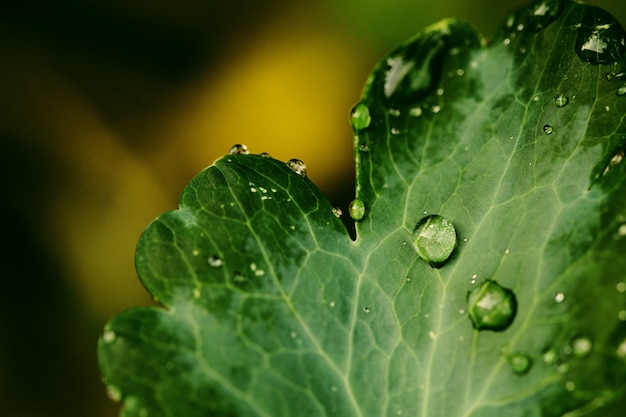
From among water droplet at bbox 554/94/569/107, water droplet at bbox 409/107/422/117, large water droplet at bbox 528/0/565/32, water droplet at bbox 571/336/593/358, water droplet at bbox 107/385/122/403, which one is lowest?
water droplet at bbox 571/336/593/358

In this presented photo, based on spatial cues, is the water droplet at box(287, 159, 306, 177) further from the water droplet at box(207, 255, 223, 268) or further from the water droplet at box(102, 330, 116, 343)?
the water droplet at box(102, 330, 116, 343)

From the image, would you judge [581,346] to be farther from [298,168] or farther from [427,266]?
[298,168]

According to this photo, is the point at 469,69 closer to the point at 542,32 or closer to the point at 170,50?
the point at 542,32

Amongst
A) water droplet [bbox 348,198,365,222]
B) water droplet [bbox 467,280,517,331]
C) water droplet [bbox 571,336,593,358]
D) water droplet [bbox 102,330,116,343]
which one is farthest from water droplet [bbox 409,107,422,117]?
water droplet [bbox 102,330,116,343]

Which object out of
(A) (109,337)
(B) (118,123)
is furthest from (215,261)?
(B) (118,123)

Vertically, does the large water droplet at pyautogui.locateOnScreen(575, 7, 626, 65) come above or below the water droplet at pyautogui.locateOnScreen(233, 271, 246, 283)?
above

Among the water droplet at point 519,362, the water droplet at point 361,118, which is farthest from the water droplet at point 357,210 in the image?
the water droplet at point 519,362

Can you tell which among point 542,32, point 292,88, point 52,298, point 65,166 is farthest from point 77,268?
point 542,32
